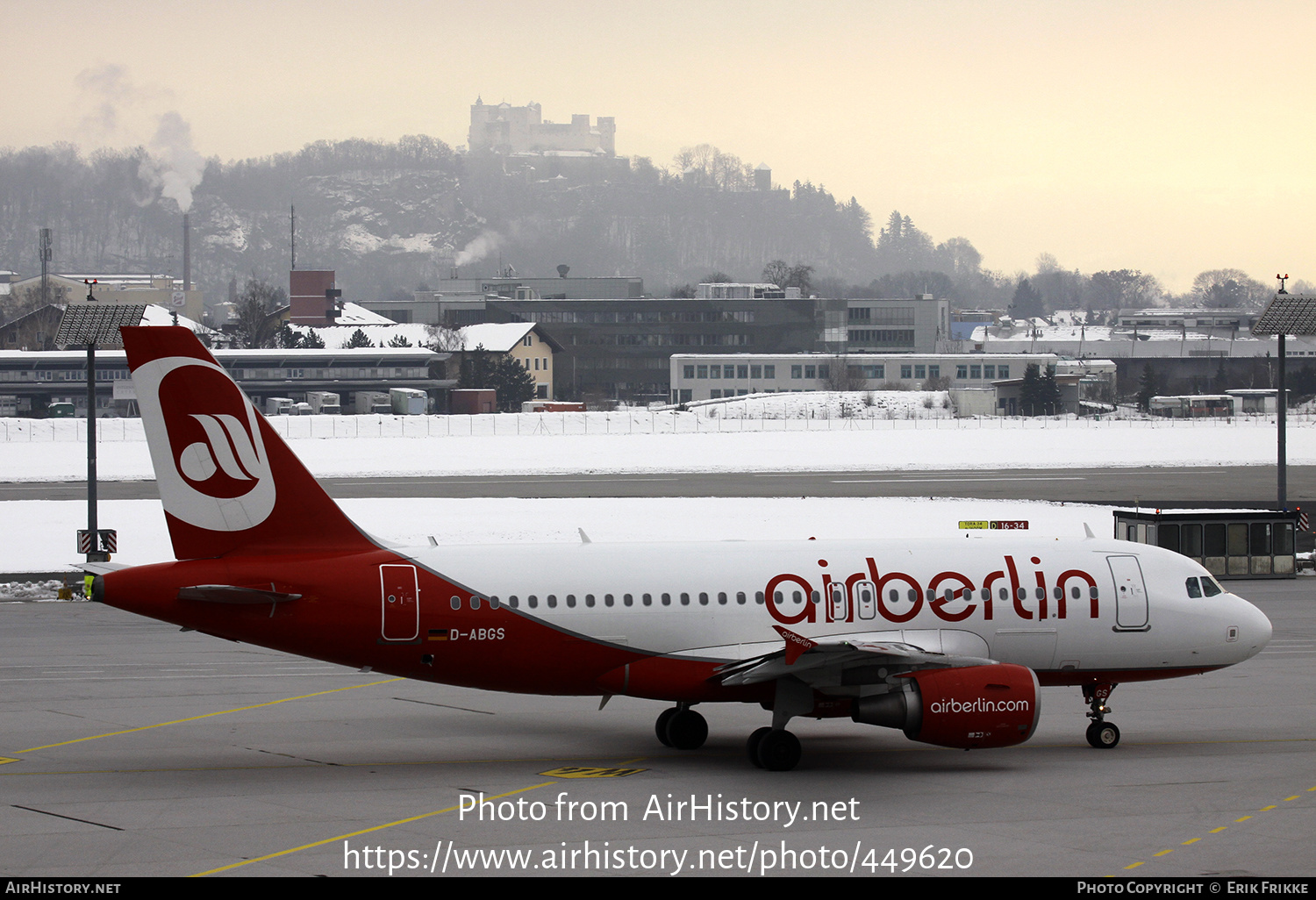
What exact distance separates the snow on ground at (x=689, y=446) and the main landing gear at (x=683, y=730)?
6615 cm

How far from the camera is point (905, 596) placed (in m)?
24.6

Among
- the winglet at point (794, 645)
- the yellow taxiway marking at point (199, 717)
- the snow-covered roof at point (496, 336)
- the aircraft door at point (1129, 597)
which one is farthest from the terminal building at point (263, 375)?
the winglet at point (794, 645)

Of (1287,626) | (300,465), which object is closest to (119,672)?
(300,465)

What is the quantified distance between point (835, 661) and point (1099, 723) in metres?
6.03

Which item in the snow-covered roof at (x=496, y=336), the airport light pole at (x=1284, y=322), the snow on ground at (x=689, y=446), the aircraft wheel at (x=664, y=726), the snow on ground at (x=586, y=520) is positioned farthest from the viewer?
the snow-covered roof at (x=496, y=336)

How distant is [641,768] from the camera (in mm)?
23547

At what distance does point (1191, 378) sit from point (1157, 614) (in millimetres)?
181351

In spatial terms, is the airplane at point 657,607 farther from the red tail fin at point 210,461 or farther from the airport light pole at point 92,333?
the airport light pole at point 92,333

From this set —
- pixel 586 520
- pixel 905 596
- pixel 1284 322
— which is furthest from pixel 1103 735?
pixel 586 520

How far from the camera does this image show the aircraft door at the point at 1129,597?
25453 millimetres

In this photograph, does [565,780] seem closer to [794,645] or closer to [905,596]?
[794,645]

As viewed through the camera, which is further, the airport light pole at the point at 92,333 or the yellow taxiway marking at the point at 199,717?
the airport light pole at the point at 92,333

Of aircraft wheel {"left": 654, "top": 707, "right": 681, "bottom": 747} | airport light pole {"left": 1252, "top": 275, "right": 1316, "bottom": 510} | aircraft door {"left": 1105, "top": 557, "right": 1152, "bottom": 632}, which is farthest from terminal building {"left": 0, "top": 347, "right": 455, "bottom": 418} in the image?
aircraft door {"left": 1105, "top": 557, "right": 1152, "bottom": 632}
